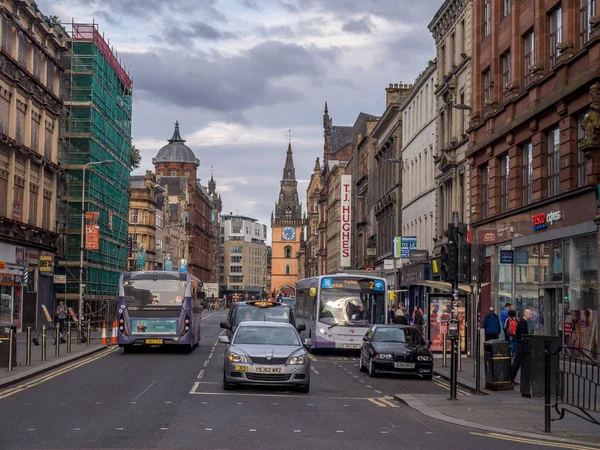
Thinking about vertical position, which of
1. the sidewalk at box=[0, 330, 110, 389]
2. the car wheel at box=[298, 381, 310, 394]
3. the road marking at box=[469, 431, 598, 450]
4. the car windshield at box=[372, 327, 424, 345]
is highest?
the car windshield at box=[372, 327, 424, 345]

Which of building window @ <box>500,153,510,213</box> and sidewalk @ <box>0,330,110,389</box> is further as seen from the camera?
building window @ <box>500,153,510,213</box>

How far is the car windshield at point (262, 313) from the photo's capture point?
36.2 m

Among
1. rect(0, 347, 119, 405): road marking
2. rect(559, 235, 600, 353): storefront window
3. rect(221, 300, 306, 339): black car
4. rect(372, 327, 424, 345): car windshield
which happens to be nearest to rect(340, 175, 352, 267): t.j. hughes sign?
rect(221, 300, 306, 339): black car

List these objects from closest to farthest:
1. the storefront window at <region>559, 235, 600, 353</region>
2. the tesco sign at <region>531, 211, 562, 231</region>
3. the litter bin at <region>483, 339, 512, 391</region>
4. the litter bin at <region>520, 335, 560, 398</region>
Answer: the litter bin at <region>520, 335, 560, 398</region> < the litter bin at <region>483, 339, 512, 391</region> < the storefront window at <region>559, 235, 600, 353</region> < the tesco sign at <region>531, 211, 562, 231</region>

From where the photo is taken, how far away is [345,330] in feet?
120

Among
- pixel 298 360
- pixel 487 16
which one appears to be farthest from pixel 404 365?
pixel 487 16

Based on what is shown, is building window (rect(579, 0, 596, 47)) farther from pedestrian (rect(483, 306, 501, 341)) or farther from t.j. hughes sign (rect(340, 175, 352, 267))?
t.j. hughes sign (rect(340, 175, 352, 267))

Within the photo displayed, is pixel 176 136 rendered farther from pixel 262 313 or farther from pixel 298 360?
pixel 298 360

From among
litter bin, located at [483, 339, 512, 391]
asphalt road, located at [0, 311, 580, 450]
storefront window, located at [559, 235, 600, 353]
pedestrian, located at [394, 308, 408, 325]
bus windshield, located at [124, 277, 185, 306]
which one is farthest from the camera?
pedestrian, located at [394, 308, 408, 325]

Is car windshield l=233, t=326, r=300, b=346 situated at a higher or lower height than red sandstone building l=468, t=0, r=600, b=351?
lower

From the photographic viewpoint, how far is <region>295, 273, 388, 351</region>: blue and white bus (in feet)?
119

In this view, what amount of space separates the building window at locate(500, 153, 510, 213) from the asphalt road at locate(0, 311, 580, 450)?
12.8 meters

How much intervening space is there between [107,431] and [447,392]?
10283 millimetres

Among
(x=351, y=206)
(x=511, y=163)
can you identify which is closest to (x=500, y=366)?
(x=511, y=163)
